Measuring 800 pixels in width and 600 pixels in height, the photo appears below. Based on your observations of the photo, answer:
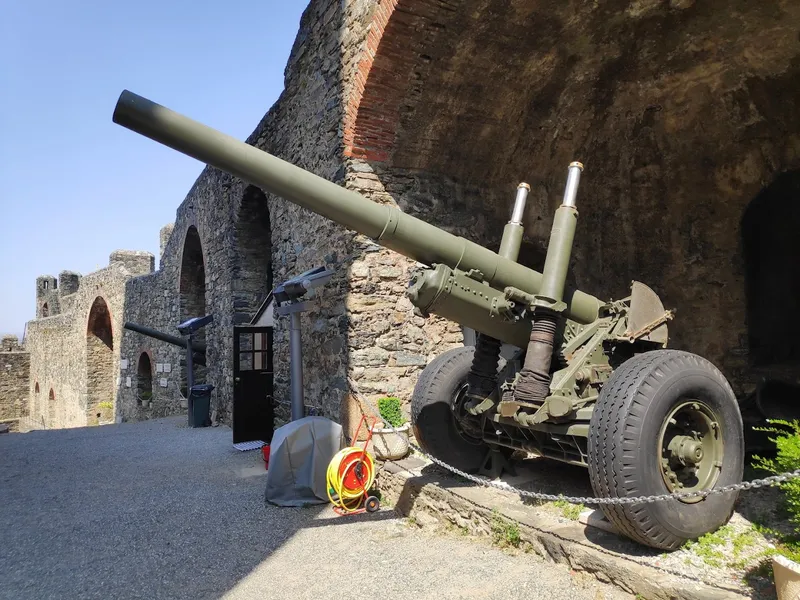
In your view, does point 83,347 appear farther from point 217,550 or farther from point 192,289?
point 217,550

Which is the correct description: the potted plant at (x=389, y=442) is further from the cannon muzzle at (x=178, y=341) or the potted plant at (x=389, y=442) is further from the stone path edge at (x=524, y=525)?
the cannon muzzle at (x=178, y=341)

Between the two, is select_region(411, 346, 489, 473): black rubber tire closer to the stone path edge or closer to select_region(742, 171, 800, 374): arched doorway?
the stone path edge

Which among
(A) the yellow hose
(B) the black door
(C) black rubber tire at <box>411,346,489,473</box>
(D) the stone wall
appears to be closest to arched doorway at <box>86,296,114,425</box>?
(D) the stone wall

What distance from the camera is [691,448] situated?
10.7ft

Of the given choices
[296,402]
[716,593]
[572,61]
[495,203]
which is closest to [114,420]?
[296,402]

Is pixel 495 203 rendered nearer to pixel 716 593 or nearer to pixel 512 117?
pixel 512 117

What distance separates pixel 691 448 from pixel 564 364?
927 millimetres

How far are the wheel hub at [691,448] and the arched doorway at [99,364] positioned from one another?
20.2 metres

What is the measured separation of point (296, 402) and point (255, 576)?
280cm

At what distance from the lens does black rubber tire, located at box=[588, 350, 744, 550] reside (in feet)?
9.71

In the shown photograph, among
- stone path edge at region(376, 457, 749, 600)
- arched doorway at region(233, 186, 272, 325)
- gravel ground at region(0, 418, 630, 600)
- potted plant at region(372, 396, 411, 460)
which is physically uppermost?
arched doorway at region(233, 186, 272, 325)

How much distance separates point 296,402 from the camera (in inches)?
249

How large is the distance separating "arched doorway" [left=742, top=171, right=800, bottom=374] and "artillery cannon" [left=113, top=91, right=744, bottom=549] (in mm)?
3801

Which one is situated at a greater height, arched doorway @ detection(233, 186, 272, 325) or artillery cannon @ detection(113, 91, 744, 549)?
arched doorway @ detection(233, 186, 272, 325)
